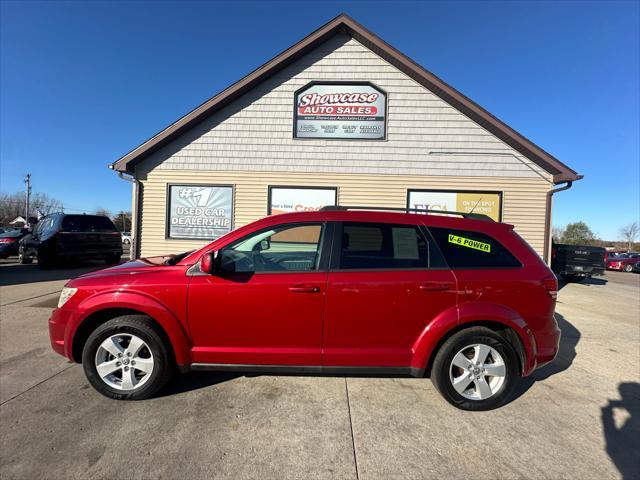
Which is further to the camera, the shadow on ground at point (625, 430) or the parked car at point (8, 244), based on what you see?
the parked car at point (8, 244)

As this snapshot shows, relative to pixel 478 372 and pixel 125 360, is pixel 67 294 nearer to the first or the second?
pixel 125 360

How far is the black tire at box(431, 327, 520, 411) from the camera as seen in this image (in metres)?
2.59

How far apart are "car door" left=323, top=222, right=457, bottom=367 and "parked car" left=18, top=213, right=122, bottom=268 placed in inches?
417

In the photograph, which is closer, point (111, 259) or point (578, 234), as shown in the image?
point (111, 259)

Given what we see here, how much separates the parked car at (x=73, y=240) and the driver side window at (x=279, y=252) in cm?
951

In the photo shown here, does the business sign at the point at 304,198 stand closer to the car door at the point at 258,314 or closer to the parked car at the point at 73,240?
the car door at the point at 258,314

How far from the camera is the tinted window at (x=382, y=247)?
8.73ft

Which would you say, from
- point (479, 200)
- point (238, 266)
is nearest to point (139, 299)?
point (238, 266)

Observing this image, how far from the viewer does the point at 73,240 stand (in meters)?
9.45

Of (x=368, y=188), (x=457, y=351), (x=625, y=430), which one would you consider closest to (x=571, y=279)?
(x=368, y=188)

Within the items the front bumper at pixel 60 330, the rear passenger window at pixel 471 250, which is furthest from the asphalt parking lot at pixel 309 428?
the rear passenger window at pixel 471 250

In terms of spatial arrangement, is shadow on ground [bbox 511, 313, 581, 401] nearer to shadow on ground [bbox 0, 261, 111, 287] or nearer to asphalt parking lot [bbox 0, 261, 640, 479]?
asphalt parking lot [bbox 0, 261, 640, 479]

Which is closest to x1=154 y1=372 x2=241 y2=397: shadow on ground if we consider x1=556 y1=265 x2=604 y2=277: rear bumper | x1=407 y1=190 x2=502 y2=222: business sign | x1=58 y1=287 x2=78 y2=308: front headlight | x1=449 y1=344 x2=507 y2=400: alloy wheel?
x1=58 y1=287 x2=78 y2=308: front headlight

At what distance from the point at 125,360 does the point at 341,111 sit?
722cm
